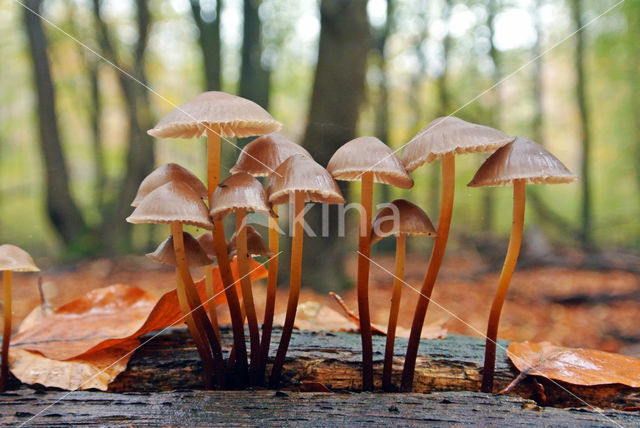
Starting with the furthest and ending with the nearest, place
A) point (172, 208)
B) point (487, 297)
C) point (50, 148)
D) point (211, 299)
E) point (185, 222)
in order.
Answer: point (50, 148), point (487, 297), point (211, 299), point (185, 222), point (172, 208)

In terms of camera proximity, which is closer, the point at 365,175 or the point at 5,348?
the point at 365,175

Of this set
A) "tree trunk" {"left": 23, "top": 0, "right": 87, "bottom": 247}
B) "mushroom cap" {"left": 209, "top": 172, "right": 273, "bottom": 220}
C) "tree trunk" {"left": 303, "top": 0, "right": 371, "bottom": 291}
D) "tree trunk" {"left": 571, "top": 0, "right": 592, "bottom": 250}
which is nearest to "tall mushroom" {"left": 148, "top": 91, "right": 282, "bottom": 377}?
"mushroom cap" {"left": 209, "top": 172, "right": 273, "bottom": 220}

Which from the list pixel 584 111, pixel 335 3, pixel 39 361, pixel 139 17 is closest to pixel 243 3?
pixel 139 17

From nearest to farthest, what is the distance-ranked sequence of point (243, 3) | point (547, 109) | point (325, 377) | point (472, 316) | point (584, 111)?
1. point (325, 377)
2. point (472, 316)
3. point (243, 3)
4. point (584, 111)
5. point (547, 109)

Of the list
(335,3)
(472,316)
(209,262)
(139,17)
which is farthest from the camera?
(139,17)

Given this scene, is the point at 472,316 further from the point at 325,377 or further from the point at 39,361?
the point at 39,361

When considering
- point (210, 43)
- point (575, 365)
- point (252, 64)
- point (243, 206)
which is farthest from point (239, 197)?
point (210, 43)

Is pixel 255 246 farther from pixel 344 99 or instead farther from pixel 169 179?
pixel 344 99
